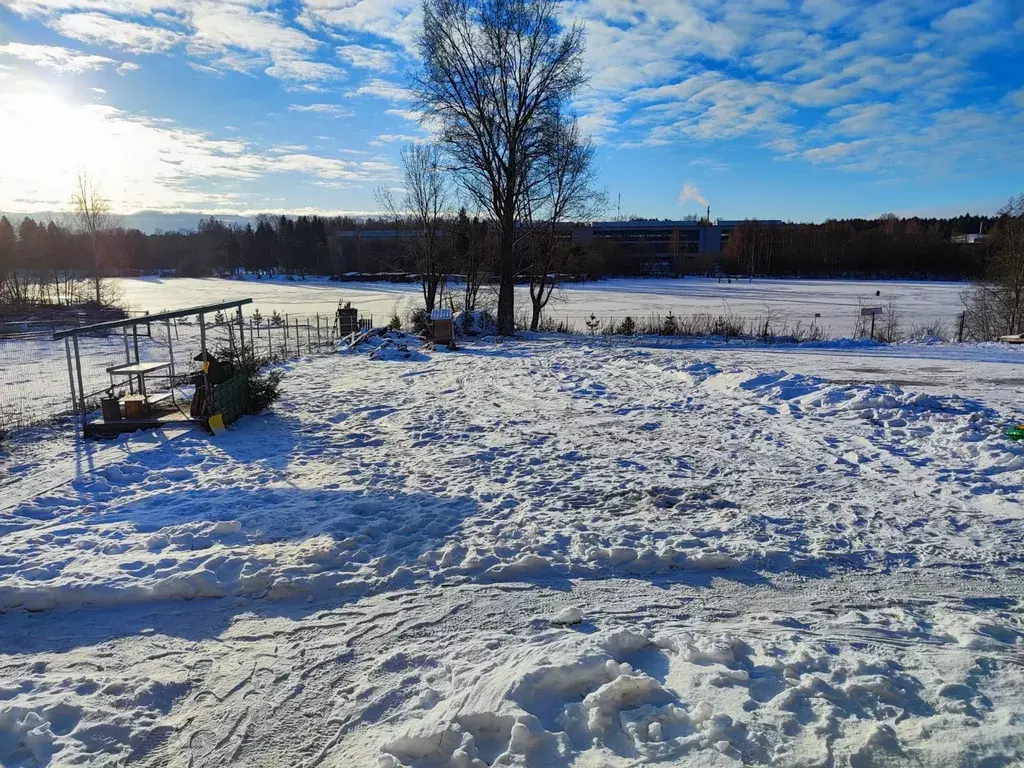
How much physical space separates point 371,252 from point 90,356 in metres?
59.5

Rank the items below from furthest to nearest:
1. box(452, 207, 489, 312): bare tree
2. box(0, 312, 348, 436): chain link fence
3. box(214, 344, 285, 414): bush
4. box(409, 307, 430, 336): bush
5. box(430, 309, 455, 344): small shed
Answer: box(452, 207, 489, 312): bare tree, box(409, 307, 430, 336): bush, box(430, 309, 455, 344): small shed, box(0, 312, 348, 436): chain link fence, box(214, 344, 285, 414): bush

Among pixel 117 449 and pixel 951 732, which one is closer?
pixel 951 732

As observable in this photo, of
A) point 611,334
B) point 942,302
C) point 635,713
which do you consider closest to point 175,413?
point 635,713

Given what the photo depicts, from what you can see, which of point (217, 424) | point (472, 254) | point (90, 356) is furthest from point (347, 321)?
point (217, 424)

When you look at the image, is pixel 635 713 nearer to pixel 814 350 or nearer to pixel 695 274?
pixel 814 350

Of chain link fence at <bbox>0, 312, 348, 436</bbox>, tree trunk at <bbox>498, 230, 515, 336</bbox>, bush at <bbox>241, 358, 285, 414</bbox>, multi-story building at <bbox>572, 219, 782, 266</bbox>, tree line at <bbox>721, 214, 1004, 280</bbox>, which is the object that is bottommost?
chain link fence at <bbox>0, 312, 348, 436</bbox>

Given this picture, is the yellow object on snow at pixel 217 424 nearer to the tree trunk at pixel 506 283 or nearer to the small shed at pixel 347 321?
the tree trunk at pixel 506 283

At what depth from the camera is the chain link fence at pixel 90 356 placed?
10.9 meters

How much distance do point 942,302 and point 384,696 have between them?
173ft

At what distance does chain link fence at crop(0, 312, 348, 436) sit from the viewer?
10930 millimetres

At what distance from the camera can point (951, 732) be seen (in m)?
2.85

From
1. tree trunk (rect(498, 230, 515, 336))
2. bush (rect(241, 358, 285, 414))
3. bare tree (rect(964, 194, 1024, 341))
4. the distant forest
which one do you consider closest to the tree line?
the distant forest

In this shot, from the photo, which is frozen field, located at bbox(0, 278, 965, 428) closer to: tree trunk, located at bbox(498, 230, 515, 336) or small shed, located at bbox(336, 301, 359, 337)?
small shed, located at bbox(336, 301, 359, 337)

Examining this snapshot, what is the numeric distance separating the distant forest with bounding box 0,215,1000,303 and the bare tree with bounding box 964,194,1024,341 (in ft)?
143
